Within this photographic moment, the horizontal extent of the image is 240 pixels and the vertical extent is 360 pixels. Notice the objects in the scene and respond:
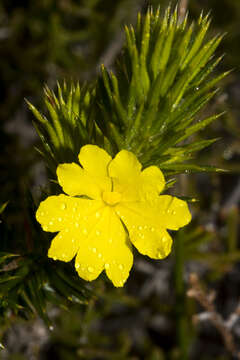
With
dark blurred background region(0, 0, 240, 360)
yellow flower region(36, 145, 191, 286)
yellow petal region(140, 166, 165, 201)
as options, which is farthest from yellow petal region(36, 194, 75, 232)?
dark blurred background region(0, 0, 240, 360)

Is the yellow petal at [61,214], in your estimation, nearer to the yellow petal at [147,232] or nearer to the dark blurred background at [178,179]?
the yellow petal at [147,232]

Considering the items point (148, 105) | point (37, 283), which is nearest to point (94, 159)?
point (148, 105)

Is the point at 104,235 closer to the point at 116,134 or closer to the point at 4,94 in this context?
the point at 116,134

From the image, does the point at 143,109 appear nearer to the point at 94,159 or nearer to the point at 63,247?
the point at 94,159

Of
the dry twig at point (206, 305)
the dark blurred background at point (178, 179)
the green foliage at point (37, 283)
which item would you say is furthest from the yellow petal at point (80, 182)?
the dark blurred background at point (178, 179)

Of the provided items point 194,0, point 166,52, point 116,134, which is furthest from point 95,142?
point 194,0

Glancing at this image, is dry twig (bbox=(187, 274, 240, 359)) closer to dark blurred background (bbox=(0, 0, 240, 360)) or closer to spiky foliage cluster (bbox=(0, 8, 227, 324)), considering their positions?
dark blurred background (bbox=(0, 0, 240, 360))

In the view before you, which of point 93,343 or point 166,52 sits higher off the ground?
point 166,52
